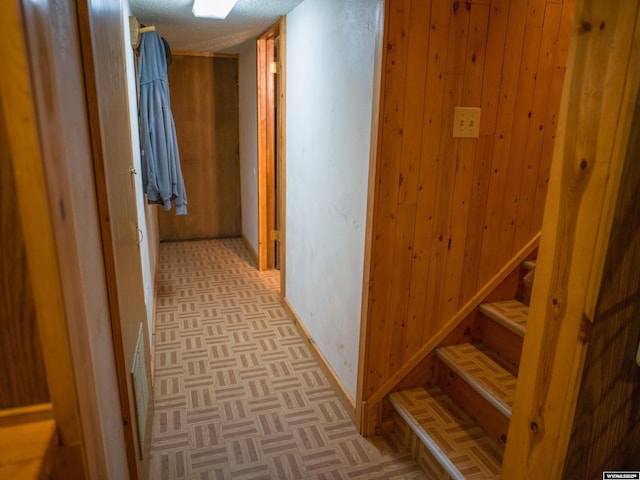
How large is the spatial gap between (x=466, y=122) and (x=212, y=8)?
1.89 metres

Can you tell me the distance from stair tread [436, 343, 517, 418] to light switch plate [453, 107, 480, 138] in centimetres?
106

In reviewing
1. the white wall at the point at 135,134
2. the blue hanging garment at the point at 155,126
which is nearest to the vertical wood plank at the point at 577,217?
the white wall at the point at 135,134

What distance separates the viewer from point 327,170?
2.46m

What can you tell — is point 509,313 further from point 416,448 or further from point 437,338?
point 416,448

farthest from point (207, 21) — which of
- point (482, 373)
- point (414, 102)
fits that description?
point (482, 373)

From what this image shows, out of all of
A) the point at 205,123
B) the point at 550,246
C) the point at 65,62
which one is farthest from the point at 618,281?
the point at 205,123

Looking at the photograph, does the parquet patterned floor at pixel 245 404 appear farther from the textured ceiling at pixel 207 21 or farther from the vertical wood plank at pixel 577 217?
the textured ceiling at pixel 207 21

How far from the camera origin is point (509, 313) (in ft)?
7.08

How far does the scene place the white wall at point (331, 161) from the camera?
2.00m

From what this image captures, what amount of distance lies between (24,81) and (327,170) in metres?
1.93

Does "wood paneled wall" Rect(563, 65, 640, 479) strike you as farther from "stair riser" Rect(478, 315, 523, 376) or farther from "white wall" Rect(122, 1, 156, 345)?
"white wall" Rect(122, 1, 156, 345)

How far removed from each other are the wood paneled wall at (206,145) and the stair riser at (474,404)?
3.87m

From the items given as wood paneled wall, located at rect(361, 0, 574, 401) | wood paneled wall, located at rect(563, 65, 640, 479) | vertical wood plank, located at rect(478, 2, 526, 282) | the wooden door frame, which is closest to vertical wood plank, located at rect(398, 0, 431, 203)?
wood paneled wall, located at rect(361, 0, 574, 401)

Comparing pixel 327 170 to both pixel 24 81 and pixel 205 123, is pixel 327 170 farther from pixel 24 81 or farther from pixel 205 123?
pixel 205 123
